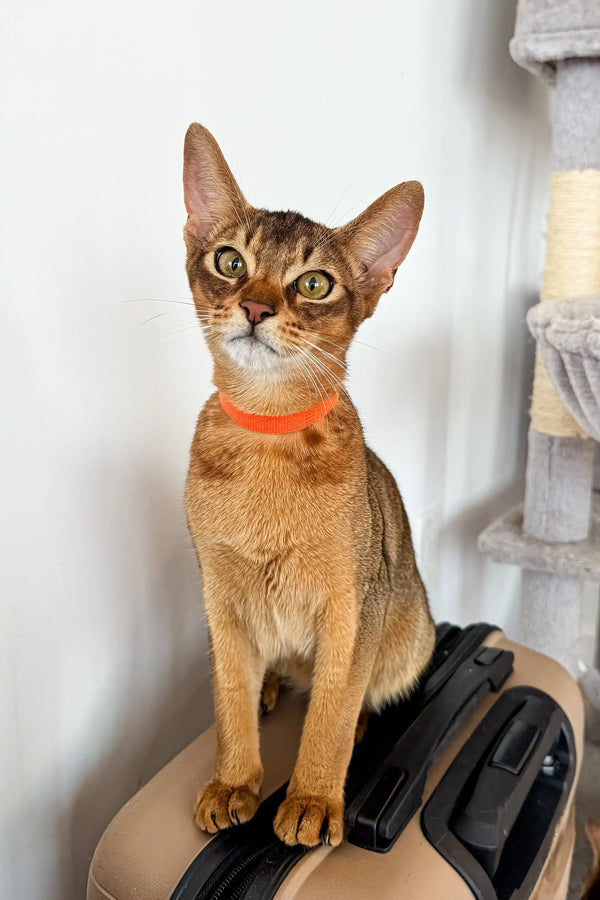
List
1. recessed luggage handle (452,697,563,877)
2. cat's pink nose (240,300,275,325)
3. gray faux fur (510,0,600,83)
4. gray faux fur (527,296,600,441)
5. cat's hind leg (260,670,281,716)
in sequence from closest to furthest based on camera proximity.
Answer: cat's pink nose (240,300,275,325) < recessed luggage handle (452,697,563,877) < cat's hind leg (260,670,281,716) < gray faux fur (527,296,600,441) < gray faux fur (510,0,600,83)

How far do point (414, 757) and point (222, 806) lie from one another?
0.70 ft

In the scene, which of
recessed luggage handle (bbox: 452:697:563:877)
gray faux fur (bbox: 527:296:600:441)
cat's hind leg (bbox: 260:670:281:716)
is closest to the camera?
recessed luggage handle (bbox: 452:697:563:877)

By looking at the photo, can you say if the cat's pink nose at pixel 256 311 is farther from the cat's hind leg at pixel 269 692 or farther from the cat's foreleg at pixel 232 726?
the cat's hind leg at pixel 269 692

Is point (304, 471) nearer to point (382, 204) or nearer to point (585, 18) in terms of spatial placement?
point (382, 204)

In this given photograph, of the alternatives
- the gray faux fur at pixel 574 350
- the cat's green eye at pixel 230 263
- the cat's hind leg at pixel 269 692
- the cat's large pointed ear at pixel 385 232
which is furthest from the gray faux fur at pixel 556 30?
the cat's hind leg at pixel 269 692

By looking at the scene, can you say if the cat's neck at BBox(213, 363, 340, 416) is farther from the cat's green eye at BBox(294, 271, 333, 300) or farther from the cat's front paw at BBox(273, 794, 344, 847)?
the cat's front paw at BBox(273, 794, 344, 847)

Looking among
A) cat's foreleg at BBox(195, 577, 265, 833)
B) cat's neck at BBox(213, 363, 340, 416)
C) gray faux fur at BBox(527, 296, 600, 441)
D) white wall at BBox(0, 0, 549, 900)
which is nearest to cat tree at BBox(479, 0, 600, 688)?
gray faux fur at BBox(527, 296, 600, 441)

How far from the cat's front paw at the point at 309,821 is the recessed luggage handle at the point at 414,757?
0.07ft

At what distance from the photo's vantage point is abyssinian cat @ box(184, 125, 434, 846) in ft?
2.15

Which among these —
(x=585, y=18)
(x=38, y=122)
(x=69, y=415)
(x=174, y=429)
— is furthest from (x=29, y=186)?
(x=585, y=18)

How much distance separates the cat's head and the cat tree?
1.42 ft

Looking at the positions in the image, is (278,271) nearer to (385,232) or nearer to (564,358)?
(385,232)

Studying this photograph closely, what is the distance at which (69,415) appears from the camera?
775 millimetres

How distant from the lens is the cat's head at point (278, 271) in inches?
24.2
